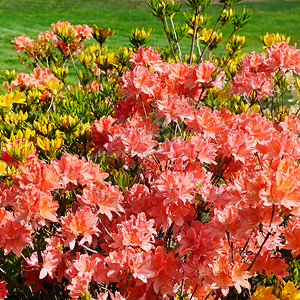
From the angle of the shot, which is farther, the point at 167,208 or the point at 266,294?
the point at 167,208

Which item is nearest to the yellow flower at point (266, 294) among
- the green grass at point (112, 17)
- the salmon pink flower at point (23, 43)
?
the salmon pink flower at point (23, 43)

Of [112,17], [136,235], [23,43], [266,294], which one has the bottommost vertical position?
[266,294]

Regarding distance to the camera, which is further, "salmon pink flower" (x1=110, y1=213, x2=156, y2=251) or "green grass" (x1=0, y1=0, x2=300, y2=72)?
"green grass" (x1=0, y1=0, x2=300, y2=72)

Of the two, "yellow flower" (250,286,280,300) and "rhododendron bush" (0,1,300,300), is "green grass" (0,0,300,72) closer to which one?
"rhododendron bush" (0,1,300,300)

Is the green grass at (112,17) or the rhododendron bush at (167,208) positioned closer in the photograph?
the rhododendron bush at (167,208)

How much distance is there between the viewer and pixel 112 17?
18672 millimetres

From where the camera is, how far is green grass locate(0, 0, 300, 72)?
46.2ft

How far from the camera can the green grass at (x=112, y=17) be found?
554 inches

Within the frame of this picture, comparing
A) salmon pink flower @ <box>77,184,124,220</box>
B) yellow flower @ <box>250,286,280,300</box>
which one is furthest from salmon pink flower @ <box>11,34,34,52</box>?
yellow flower @ <box>250,286,280,300</box>

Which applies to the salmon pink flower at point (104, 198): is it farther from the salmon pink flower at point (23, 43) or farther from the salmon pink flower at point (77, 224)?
the salmon pink flower at point (23, 43)

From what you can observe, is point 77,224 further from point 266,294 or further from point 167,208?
point 266,294

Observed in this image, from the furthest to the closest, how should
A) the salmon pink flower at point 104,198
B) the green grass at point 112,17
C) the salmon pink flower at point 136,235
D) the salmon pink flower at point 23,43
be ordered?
1. the green grass at point 112,17
2. the salmon pink flower at point 23,43
3. the salmon pink flower at point 104,198
4. the salmon pink flower at point 136,235

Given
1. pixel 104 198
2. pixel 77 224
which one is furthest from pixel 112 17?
pixel 77 224

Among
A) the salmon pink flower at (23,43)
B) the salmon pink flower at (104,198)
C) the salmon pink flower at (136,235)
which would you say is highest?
the salmon pink flower at (23,43)
